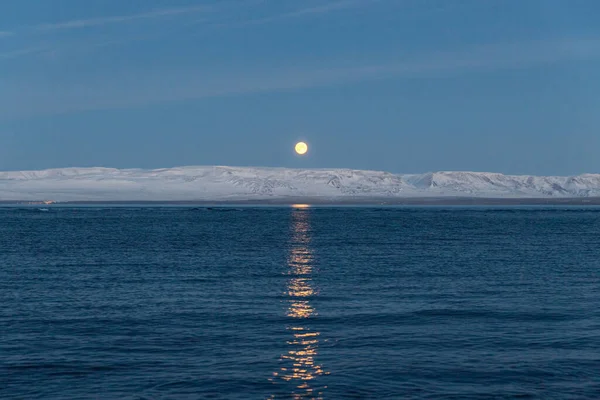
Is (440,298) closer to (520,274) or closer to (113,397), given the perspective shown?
(520,274)

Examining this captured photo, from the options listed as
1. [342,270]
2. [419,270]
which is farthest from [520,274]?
[342,270]

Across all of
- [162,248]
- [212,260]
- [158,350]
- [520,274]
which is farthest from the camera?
[162,248]

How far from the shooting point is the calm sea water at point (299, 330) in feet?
63.4

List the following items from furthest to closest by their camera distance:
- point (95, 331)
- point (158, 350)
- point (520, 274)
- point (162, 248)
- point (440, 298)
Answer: point (162, 248) → point (520, 274) → point (440, 298) → point (95, 331) → point (158, 350)

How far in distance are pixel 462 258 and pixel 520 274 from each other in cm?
1049

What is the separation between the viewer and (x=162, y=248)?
64.1 metres

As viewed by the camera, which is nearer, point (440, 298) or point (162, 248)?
point (440, 298)

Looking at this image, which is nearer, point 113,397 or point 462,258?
point 113,397

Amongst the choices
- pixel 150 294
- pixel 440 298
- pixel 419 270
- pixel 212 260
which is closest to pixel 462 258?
pixel 419 270

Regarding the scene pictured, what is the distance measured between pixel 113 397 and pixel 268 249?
46598 mm

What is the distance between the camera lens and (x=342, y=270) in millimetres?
45656

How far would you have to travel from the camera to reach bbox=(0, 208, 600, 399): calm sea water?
19312mm

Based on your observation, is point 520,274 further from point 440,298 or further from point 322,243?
point 322,243

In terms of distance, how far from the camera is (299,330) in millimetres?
25812
